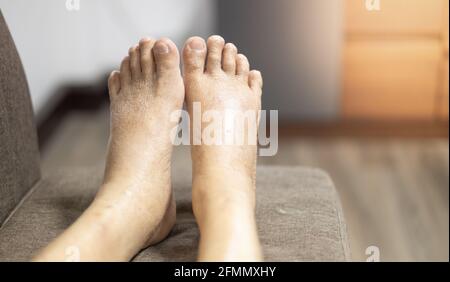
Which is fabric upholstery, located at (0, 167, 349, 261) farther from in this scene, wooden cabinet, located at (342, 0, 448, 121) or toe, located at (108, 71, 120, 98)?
wooden cabinet, located at (342, 0, 448, 121)

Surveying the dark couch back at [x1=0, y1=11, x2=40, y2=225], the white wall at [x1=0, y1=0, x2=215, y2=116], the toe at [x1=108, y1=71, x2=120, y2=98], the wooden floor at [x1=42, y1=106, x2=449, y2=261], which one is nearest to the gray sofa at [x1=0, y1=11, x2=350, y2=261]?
the dark couch back at [x1=0, y1=11, x2=40, y2=225]

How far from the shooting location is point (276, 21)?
2.14m

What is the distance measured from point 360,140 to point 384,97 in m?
0.20

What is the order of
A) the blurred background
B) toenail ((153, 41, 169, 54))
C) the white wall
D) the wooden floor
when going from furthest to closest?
the white wall, the blurred background, the wooden floor, toenail ((153, 41, 169, 54))

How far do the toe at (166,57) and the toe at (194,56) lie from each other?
3cm

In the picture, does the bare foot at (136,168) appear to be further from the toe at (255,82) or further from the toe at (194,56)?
Answer: the toe at (255,82)

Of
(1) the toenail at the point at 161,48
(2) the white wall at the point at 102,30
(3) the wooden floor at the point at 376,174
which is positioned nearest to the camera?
(1) the toenail at the point at 161,48

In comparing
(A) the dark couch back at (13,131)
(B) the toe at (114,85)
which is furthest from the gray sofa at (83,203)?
(B) the toe at (114,85)

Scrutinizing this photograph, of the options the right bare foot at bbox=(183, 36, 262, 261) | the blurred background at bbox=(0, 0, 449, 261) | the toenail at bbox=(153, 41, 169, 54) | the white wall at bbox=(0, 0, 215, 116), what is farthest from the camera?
the white wall at bbox=(0, 0, 215, 116)

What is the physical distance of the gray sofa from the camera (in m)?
0.81

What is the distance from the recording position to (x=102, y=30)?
2379mm

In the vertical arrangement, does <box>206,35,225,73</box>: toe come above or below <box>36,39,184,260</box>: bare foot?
above

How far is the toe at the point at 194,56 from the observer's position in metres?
1.03

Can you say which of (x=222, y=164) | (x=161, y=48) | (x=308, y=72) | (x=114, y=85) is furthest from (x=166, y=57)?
(x=308, y=72)
